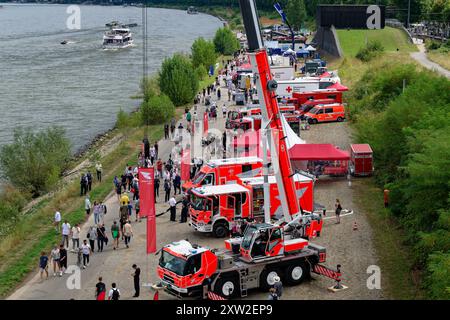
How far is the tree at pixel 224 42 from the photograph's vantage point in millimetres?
114250

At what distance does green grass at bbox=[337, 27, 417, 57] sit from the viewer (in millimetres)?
89988

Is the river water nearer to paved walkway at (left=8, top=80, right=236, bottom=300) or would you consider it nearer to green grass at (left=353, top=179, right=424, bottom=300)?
paved walkway at (left=8, top=80, right=236, bottom=300)

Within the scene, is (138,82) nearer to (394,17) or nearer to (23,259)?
(394,17)

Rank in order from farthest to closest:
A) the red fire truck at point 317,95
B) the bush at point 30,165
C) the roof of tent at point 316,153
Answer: the red fire truck at point 317,95
the bush at point 30,165
the roof of tent at point 316,153

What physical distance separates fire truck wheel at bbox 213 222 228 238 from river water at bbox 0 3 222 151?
30819 mm

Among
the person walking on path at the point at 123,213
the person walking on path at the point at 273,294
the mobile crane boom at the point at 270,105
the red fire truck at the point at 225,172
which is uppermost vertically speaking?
the mobile crane boom at the point at 270,105

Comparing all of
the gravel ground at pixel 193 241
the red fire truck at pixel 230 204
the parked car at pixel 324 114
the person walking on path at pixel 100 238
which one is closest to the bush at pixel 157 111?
the parked car at pixel 324 114

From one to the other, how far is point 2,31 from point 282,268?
442ft

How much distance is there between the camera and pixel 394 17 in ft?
388

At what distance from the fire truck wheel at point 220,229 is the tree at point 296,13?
4684 inches

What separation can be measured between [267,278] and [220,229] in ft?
22.4

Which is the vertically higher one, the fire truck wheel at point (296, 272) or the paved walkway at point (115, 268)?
the fire truck wheel at point (296, 272)

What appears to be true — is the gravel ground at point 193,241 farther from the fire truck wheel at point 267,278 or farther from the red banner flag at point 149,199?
the red banner flag at point 149,199

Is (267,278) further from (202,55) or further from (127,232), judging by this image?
(202,55)
